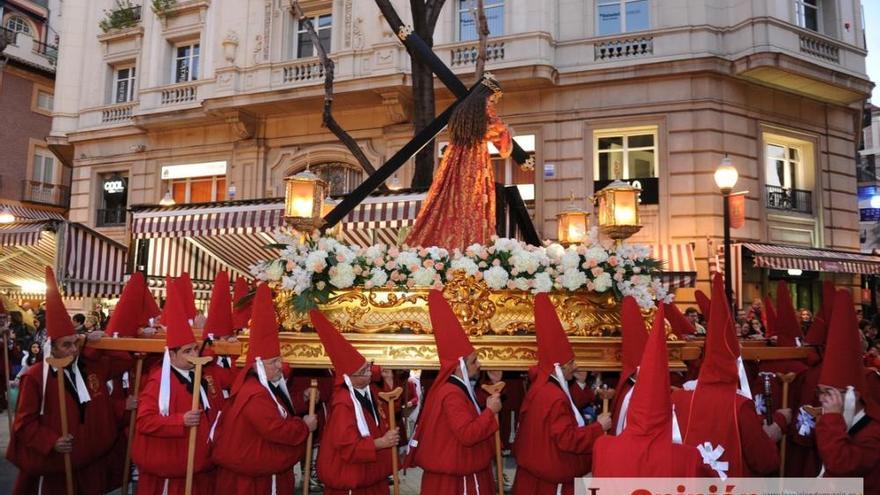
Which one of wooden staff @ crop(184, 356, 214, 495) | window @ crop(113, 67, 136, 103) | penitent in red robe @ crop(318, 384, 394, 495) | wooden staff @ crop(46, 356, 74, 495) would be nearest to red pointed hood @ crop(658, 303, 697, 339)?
penitent in red robe @ crop(318, 384, 394, 495)

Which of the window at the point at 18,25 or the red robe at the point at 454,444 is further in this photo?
the window at the point at 18,25

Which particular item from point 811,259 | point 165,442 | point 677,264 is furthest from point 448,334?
point 811,259

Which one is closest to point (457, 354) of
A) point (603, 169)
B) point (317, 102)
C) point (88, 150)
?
point (603, 169)

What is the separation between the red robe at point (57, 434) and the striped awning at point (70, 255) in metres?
5.93

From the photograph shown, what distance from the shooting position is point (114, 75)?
24.3 metres

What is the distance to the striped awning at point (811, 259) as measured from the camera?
1554 centimetres

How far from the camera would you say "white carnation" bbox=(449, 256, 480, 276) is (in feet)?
18.3

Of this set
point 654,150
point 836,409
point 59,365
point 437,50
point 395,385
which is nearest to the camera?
point 836,409

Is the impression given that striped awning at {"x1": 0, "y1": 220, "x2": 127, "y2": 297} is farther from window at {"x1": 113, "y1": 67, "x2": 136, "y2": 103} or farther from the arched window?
window at {"x1": 113, "y1": 67, "x2": 136, "y2": 103}

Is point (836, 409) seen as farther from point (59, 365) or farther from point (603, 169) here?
point (603, 169)

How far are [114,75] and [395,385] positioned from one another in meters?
22.4

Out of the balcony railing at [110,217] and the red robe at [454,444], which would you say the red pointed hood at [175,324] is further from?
the balcony railing at [110,217]

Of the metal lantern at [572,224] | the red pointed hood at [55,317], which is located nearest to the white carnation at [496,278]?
the red pointed hood at [55,317]

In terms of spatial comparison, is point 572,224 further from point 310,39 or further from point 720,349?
point 310,39
